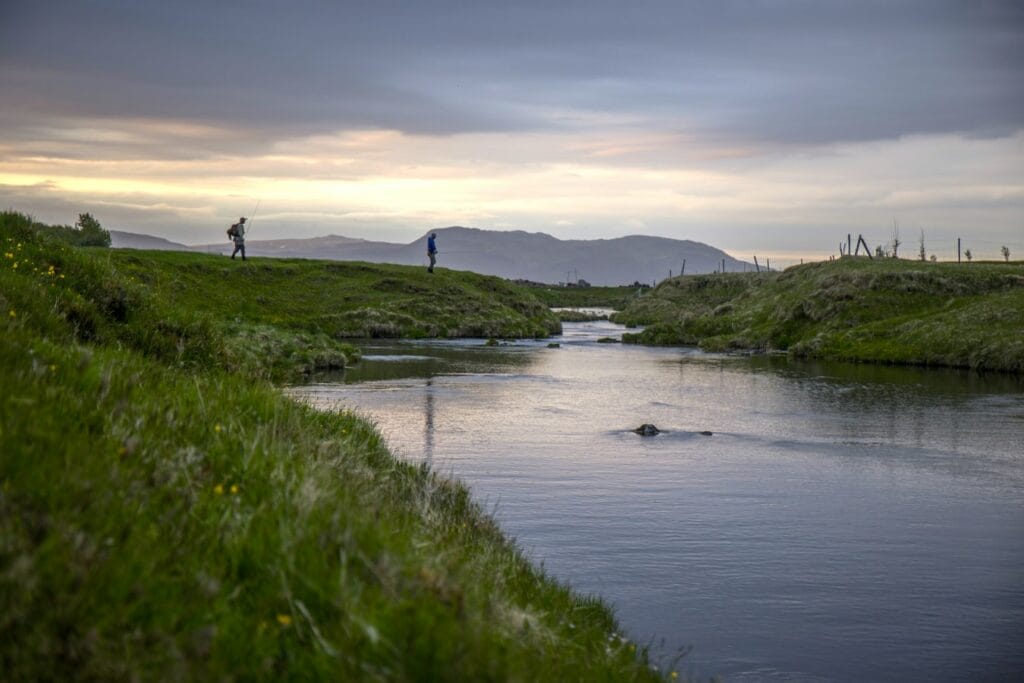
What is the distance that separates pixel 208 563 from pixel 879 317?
56.7 metres

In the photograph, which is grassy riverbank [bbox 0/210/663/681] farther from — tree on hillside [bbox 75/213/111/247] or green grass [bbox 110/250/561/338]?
tree on hillside [bbox 75/213/111/247]

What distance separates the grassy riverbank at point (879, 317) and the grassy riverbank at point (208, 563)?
143 ft

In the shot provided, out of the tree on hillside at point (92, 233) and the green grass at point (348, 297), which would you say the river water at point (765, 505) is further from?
the tree on hillside at point (92, 233)

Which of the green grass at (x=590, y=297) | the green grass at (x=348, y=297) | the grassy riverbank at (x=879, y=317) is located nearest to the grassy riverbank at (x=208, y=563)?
the grassy riverbank at (x=879, y=317)

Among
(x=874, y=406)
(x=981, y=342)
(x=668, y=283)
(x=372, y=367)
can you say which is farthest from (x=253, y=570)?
(x=668, y=283)

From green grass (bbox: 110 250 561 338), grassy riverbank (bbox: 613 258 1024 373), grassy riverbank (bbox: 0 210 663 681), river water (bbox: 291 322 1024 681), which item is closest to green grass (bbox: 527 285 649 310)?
green grass (bbox: 110 250 561 338)

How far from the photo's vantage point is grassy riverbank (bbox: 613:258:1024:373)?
46094mm

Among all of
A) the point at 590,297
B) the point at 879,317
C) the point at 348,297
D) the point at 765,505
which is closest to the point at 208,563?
the point at 765,505

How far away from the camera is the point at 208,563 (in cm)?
536

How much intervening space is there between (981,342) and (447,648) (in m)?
47.5

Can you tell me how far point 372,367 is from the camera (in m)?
41.2

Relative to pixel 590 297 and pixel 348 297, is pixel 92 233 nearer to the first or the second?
pixel 348 297

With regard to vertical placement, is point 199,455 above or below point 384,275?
below

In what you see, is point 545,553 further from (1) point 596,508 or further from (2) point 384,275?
(2) point 384,275
